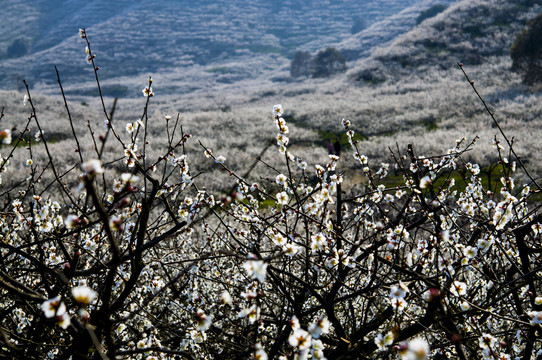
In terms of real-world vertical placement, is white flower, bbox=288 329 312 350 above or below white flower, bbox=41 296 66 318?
below

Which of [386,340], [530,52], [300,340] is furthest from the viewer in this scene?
[530,52]

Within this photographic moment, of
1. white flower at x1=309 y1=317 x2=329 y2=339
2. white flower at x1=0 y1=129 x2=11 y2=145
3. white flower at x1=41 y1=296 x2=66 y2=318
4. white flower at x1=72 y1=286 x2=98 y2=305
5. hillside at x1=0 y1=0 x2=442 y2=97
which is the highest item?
hillside at x1=0 y1=0 x2=442 y2=97

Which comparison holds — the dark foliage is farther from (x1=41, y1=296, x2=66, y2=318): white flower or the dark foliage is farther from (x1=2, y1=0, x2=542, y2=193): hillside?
(x1=41, y1=296, x2=66, y2=318): white flower

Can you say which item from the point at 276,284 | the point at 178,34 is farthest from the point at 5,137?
the point at 178,34

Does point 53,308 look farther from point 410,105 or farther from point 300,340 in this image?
point 410,105

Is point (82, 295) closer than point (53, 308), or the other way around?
point (82, 295)

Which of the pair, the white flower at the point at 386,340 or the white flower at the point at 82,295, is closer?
the white flower at the point at 82,295

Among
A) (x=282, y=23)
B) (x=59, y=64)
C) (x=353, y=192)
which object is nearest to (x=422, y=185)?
(x=353, y=192)

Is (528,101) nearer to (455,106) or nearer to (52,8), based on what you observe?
(455,106)

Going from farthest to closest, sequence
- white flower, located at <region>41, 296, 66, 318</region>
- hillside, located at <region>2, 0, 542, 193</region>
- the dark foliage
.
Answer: the dark foliage
hillside, located at <region>2, 0, 542, 193</region>
white flower, located at <region>41, 296, 66, 318</region>

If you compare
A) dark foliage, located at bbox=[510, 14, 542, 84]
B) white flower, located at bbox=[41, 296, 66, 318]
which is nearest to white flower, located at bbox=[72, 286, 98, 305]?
white flower, located at bbox=[41, 296, 66, 318]

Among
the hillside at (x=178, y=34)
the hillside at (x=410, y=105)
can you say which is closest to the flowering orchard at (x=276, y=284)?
the hillside at (x=410, y=105)

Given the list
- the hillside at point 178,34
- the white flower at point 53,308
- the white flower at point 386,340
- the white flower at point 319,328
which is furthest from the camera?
the hillside at point 178,34

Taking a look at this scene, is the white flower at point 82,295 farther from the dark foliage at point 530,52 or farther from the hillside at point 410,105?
the dark foliage at point 530,52
